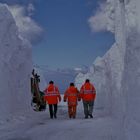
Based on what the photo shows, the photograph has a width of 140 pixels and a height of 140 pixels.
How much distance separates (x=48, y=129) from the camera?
1577cm

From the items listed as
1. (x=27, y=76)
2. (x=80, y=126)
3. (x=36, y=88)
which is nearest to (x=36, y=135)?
(x=80, y=126)

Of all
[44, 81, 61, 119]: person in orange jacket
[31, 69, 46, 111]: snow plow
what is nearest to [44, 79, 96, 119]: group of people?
[44, 81, 61, 119]: person in orange jacket

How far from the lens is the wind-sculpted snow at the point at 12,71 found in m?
19.7

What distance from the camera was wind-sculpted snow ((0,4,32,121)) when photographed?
19703mm

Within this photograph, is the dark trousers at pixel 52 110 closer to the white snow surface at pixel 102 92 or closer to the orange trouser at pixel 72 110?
the white snow surface at pixel 102 92

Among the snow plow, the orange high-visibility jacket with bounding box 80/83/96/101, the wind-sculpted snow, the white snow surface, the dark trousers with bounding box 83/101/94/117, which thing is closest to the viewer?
the white snow surface

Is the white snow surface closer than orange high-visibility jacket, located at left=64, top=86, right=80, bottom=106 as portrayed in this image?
Yes

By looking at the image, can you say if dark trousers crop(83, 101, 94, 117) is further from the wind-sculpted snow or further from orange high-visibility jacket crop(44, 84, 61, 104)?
the wind-sculpted snow

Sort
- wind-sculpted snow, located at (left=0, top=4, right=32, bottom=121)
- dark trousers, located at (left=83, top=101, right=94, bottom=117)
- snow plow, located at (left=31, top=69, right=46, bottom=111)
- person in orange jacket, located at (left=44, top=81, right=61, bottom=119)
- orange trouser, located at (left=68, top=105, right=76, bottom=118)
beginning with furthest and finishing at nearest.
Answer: snow plow, located at (left=31, top=69, right=46, bottom=111), orange trouser, located at (left=68, top=105, right=76, bottom=118), person in orange jacket, located at (left=44, top=81, right=61, bottom=119), dark trousers, located at (left=83, top=101, right=94, bottom=117), wind-sculpted snow, located at (left=0, top=4, right=32, bottom=121)

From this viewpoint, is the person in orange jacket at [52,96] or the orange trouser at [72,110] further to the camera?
the orange trouser at [72,110]

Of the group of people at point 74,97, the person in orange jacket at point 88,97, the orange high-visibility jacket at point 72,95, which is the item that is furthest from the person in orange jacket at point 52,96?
the person in orange jacket at point 88,97

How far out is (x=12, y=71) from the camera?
22391 mm

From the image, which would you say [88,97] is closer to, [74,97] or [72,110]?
[74,97]

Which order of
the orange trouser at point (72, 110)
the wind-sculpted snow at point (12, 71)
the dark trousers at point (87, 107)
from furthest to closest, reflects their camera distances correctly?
the orange trouser at point (72, 110)
the dark trousers at point (87, 107)
the wind-sculpted snow at point (12, 71)
